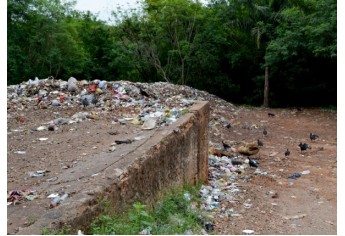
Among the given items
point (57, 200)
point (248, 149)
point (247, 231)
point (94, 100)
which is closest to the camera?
point (57, 200)

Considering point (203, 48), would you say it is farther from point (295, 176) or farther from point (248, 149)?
point (295, 176)

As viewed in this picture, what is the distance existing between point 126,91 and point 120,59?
8.38 meters

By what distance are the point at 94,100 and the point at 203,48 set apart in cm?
786

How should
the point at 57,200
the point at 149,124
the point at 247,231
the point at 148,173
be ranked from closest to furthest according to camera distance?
the point at 57,200 → the point at 148,173 → the point at 247,231 → the point at 149,124

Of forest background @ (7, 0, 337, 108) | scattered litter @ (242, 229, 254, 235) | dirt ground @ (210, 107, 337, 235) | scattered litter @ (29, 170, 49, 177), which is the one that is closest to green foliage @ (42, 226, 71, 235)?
scattered litter @ (29, 170, 49, 177)

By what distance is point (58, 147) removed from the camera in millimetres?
4062

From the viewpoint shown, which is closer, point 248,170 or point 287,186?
point 287,186

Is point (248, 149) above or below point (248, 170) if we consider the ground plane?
above

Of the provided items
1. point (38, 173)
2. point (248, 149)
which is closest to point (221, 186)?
point (248, 149)

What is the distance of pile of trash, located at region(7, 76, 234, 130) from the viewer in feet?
17.8

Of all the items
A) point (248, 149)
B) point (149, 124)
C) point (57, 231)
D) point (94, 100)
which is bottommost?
point (248, 149)

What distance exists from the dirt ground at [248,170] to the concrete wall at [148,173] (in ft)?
0.79

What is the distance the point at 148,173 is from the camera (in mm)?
3506

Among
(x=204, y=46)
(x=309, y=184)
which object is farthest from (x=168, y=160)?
(x=204, y=46)
